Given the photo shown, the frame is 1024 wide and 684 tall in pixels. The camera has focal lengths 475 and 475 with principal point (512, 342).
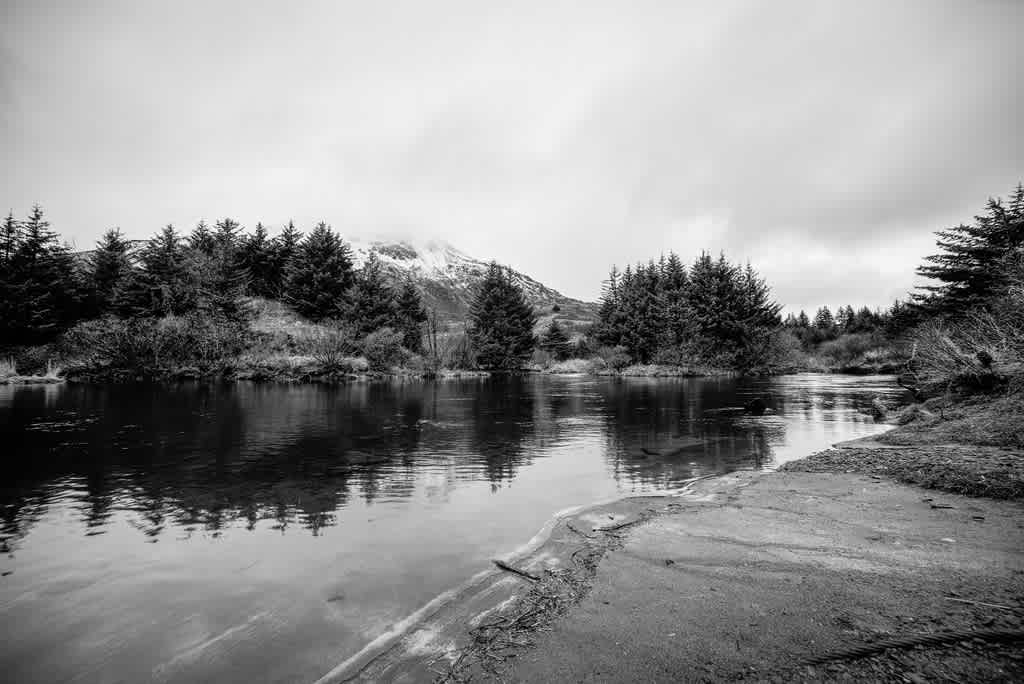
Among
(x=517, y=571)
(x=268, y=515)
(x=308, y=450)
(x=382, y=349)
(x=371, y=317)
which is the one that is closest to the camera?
(x=517, y=571)

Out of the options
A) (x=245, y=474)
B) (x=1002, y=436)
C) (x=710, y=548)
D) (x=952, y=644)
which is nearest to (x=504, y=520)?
(x=710, y=548)

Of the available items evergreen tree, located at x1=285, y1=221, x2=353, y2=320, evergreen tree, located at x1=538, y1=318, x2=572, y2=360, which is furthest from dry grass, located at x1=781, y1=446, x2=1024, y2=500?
evergreen tree, located at x1=538, y1=318, x2=572, y2=360

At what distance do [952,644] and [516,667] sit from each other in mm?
3224

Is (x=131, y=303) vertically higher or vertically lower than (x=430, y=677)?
higher

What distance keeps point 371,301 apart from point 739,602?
54284 mm

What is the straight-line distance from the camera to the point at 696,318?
Result: 67062 mm

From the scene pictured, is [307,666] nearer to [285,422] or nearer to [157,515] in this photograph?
[157,515]

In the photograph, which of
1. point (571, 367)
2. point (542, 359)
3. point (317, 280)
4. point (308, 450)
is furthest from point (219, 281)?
point (571, 367)

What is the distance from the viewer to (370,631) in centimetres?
457

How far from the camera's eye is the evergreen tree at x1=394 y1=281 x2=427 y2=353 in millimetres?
59469

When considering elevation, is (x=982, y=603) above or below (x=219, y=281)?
below

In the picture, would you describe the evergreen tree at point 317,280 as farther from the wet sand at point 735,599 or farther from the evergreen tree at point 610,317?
the wet sand at point 735,599

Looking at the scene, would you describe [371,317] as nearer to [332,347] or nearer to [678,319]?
[332,347]

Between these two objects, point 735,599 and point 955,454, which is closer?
point 735,599
